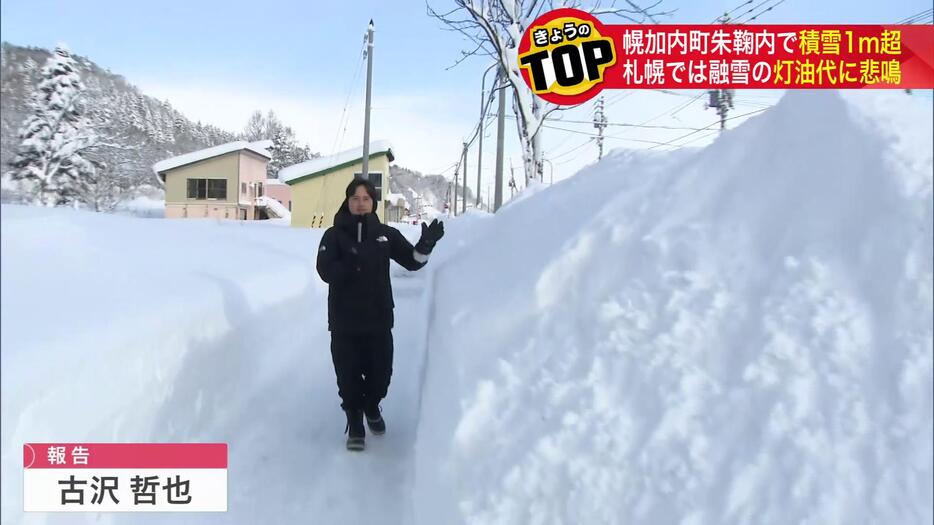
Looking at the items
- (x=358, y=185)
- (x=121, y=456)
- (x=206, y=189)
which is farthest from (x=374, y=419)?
(x=206, y=189)

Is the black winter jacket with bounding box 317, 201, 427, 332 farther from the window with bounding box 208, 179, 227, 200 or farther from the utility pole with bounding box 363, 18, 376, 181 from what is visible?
the window with bounding box 208, 179, 227, 200

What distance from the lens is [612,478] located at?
1.75 metres

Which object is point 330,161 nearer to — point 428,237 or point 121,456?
point 428,237

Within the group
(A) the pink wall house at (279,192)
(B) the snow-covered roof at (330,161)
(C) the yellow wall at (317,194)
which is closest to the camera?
(B) the snow-covered roof at (330,161)

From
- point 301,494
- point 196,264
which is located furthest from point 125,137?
point 301,494

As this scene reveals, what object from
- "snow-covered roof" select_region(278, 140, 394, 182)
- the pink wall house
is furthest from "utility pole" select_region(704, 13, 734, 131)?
the pink wall house

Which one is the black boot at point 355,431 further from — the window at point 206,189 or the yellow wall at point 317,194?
the yellow wall at point 317,194

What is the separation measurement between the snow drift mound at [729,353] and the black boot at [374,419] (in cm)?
80

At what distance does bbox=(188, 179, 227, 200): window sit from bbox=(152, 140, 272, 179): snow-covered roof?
2.94ft

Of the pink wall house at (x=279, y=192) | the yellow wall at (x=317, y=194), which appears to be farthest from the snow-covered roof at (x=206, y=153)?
the pink wall house at (x=279, y=192)

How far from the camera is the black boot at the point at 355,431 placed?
316 cm

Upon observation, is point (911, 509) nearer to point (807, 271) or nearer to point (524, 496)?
point (807, 271)

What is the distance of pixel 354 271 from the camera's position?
10.2ft
